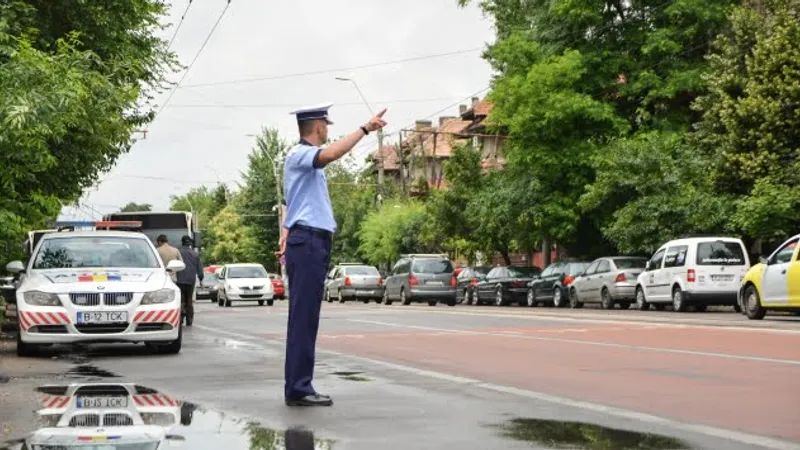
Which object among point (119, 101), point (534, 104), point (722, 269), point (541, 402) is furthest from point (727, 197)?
point (541, 402)

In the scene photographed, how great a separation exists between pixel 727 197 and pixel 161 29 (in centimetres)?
1740

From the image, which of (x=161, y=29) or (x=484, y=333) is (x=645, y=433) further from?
(x=161, y=29)

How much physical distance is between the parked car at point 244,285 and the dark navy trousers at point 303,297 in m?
38.8

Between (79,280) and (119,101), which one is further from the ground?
(119,101)

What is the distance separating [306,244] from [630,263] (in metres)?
31.7

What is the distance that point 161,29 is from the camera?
29359 millimetres

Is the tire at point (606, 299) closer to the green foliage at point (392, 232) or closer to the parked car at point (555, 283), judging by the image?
the parked car at point (555, 283)

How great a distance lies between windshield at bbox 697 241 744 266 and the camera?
109 ft

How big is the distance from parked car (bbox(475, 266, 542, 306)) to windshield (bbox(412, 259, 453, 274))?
7.08 feet

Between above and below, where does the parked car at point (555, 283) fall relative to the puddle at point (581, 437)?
above

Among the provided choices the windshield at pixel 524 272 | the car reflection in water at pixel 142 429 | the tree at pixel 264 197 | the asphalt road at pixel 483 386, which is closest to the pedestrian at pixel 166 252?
the asphalt road at pixel 483 386

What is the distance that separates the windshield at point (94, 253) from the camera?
54.4 ft

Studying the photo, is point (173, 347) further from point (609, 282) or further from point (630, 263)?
point (630, 263)

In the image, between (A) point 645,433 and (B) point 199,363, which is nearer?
(A) point 645,433
